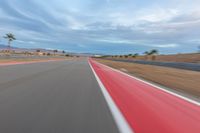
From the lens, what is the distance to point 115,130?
6.10m

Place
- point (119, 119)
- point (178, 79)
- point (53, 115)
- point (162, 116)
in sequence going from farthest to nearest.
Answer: point (178, 79) < point (162, 116) < point (53, 115) < point (119, 119)

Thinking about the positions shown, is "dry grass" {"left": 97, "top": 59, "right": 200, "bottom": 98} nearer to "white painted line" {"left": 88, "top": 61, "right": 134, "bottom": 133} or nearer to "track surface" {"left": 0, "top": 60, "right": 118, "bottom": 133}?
"white painted line" {"left": 88, "top": 61, "right": 134, "bottom": 133}

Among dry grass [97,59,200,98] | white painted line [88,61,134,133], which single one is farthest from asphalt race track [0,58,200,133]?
dry grass [97,59,200,98]

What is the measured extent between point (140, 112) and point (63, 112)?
208cm

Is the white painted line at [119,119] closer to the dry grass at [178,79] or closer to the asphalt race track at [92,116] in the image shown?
the asphalt race track at [92,116]

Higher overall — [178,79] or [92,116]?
[92,116]

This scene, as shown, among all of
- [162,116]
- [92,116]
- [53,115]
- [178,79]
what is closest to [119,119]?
[92,116]

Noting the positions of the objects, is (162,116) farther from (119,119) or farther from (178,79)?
(178,79)

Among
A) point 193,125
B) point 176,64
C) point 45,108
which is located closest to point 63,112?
point 45,108

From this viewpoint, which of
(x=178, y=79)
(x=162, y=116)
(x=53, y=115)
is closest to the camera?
(x=53, y=115)

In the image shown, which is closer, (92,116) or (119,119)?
(119,119)

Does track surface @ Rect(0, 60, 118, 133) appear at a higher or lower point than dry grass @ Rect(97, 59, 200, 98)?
higher

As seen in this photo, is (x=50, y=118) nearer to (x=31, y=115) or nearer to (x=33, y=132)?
(x=31, y=115)

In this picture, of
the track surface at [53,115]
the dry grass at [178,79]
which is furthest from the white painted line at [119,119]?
the dry grass at [178,79]
